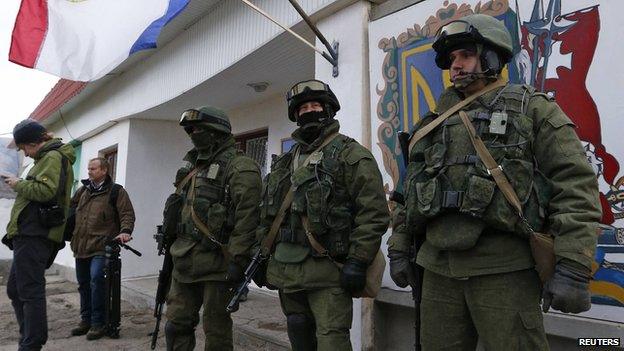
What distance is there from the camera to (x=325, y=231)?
7.63ft

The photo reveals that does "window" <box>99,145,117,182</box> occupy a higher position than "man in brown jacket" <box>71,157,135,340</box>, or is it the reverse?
"window" <box>99,145,117,182</box>

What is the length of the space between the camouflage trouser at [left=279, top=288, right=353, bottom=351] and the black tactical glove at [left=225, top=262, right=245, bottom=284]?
1.59 ft

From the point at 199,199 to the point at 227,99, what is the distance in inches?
147

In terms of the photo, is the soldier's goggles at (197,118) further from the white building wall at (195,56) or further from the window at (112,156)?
the window at (112,156)

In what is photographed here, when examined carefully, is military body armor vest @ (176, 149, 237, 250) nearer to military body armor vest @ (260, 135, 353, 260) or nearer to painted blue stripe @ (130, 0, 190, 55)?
military body armor vest @ (260, 135, 353, 260)

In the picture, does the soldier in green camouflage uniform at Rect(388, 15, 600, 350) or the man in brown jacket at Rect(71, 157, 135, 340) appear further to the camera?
the man in brown jacket at Rect(71, 157, 135, 340)

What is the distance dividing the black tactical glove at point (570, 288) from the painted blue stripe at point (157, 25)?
336 cm

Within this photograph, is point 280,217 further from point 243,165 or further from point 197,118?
point 197,118

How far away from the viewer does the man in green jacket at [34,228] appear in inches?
127

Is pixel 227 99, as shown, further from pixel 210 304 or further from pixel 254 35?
pixel 210 304

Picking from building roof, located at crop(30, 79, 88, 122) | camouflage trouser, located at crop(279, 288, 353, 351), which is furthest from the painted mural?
building roof, located at crop(30, 79, 88, 122)

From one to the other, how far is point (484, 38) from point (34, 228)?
128 inches

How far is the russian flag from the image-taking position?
156 inches

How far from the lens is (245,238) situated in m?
2.77
